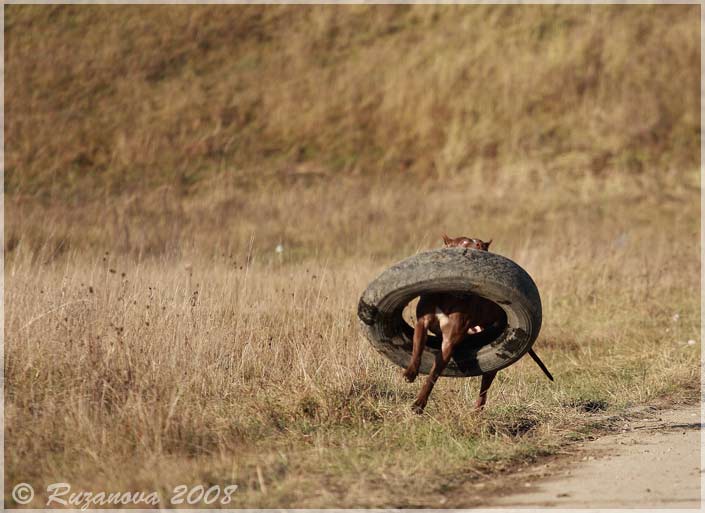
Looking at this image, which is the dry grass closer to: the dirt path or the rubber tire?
the dirt path

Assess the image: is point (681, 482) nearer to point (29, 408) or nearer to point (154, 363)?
point (154, 363)

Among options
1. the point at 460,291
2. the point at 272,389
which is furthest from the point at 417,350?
the point at 272,389

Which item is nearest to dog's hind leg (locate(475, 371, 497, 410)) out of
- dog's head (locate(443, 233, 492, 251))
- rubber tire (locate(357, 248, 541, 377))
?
rubber tire (locate(357, 248, 541, 377))

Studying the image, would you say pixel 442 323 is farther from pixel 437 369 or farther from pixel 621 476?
pixel 621 476

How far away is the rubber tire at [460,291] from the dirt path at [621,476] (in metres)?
0.86

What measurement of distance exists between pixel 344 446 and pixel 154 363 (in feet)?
4.73

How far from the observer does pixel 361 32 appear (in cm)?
→ 3259

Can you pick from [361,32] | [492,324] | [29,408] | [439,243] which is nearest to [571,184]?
[439,243]

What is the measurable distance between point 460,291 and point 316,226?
540 inches

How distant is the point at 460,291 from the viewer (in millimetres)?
6328

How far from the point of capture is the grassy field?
6.15 meters

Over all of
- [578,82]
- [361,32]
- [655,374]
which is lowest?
[655,374]

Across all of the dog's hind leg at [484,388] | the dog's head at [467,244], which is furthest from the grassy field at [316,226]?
the dog's head at [467,244]

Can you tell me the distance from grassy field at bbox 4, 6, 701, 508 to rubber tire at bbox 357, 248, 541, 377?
381 millimetres
